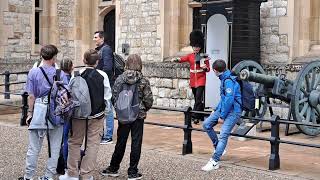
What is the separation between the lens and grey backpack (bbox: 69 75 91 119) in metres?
5.89

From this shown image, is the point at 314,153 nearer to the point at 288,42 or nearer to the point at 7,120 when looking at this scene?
the point at 288,42

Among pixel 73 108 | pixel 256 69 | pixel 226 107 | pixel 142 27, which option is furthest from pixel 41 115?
pixel 142 27

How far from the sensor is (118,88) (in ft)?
20.7

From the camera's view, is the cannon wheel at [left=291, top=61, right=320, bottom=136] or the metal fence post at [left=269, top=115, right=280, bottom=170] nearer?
the metal fence post at [left=269, top=115, right=280, bottom=170]

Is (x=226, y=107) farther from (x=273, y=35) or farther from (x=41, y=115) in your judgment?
(x=273, y=35)

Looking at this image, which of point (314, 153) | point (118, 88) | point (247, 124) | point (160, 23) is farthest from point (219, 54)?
point (118, 88)

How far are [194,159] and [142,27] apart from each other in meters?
6.91

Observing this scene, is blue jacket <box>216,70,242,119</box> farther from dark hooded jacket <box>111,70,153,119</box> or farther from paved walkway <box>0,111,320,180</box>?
dark hooded jacket <box>111,70,153,119</box>

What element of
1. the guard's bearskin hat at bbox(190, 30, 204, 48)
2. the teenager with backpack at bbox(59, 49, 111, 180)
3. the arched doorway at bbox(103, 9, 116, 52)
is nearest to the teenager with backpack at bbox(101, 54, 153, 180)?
the teenager with backpack at bbox(59, 49, 111, 180)

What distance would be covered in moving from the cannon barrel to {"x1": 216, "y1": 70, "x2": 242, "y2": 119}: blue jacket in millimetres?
801

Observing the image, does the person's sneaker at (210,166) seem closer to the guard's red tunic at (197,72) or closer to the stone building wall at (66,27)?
the guard's red tunic at (197,72)

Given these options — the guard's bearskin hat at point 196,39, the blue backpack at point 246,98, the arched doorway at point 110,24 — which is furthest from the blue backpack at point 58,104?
the arched doorway at point 110,24

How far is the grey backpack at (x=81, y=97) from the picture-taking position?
19.3 ft

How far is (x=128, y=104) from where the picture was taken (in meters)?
6.19
